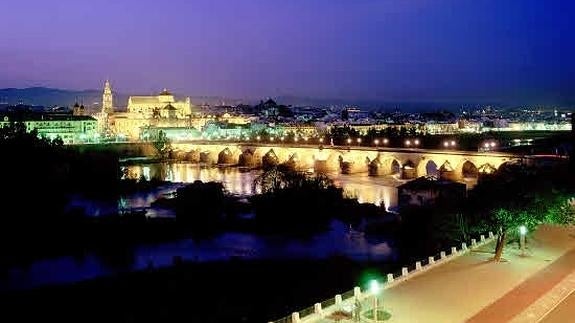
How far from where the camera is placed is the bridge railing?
515 inches

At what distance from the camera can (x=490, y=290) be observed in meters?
15.5

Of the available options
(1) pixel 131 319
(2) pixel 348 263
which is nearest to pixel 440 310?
(1) pixel 131 319

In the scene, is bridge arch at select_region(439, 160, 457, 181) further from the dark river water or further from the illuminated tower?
the illuminated tower

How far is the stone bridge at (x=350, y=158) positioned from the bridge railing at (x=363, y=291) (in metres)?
28.0

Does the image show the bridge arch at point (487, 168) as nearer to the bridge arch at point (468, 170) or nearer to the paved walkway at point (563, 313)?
the bridge arch at point (468, 170)

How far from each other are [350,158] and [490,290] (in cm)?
4589

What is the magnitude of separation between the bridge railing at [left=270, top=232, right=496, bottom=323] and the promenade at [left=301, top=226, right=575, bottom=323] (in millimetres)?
128

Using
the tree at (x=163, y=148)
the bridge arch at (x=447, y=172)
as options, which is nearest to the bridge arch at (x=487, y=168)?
the bridge arch at (x=447, y=172)

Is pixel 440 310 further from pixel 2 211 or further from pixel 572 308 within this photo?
pixel 2 211

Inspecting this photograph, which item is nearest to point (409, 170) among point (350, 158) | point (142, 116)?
point (350, 158)

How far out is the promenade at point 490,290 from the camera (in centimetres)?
1366

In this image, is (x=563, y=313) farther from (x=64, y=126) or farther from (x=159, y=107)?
(x=159, y=107)

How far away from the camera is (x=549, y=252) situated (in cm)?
1945

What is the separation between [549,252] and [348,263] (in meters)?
8.61
